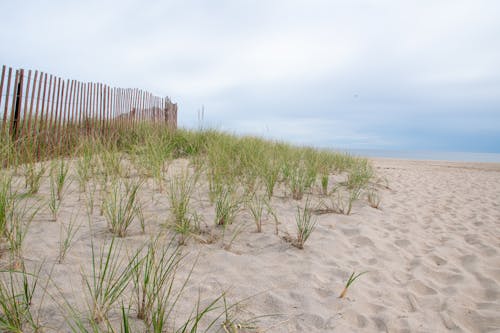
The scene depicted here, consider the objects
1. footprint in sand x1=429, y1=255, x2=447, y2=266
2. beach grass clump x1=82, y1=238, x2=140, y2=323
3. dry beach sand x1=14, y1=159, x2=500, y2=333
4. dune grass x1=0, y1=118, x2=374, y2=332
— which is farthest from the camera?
footprint in sand x1=429, y1=255, x2=447, y2=266

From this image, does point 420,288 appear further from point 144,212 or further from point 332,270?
point 144,212

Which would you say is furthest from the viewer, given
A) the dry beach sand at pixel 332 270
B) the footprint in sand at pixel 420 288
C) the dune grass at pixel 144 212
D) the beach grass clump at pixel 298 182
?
the beach grass clump at pixel 298 182

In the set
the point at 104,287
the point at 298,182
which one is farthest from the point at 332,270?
the point at 298,182

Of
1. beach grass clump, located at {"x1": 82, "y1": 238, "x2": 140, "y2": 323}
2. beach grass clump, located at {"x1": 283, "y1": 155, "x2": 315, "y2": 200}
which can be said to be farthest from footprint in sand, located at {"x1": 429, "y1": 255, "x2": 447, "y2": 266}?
beach grass clump, located at {"x1": 82, "y1": 238, "x2": 140, "y2": 323}

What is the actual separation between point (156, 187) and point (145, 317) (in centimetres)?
262

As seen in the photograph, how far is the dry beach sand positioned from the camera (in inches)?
76.9

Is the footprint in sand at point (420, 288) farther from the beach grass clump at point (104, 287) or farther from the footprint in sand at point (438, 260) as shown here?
the beach grass clump at point (104, 287)

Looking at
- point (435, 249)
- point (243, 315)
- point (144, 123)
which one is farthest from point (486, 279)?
point (144, 123)

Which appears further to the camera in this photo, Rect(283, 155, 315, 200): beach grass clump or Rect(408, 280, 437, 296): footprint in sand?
Rect(283, 155, 315, 200): beach grass clump

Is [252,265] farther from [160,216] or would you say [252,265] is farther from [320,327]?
[160,216]

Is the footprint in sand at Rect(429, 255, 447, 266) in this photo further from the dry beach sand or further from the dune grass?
the dune grass

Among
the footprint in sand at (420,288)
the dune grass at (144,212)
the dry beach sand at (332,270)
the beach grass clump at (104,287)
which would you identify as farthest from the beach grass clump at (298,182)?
the beach grass clump at (104,287)

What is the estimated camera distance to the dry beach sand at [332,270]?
6.40 feet

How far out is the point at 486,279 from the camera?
2.61 metres
